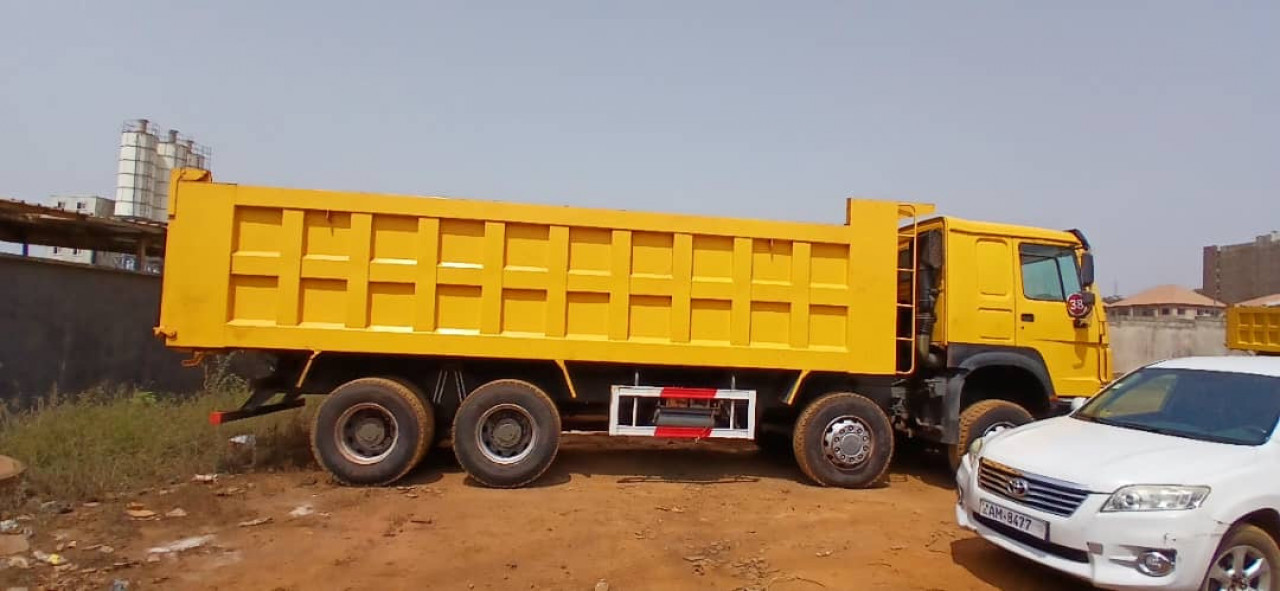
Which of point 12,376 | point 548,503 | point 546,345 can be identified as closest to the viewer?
point 548,503

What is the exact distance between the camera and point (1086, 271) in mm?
7246

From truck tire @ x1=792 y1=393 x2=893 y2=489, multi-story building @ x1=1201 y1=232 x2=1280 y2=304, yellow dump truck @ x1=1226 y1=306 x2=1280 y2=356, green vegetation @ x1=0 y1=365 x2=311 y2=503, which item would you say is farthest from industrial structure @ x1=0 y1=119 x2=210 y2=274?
multi-story building @ x1=1201 y1=232 x2=1280 y2=304

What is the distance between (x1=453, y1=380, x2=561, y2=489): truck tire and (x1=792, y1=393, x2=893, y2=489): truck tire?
233 centimetres

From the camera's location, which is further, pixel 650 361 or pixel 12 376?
pixel 12 376

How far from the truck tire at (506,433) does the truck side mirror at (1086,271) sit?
17.0 ft

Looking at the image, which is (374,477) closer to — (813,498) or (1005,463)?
(813,498)

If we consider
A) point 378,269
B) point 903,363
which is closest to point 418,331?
point 378,269

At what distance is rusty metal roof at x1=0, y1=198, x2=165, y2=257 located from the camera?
1012 centimetres

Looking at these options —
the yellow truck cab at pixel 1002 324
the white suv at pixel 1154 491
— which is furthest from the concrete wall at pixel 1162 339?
the white suv at pixel 1154 491

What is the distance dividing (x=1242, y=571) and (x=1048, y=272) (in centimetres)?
399

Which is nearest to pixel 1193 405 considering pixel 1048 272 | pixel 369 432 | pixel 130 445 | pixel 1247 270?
pixel 1048 272

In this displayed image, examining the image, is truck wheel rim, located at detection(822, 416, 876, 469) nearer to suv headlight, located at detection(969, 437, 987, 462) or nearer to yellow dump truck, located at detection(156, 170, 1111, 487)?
yellow dump truck, located at detection(156, 170, 1111, 487)

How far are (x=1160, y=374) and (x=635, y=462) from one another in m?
4.67

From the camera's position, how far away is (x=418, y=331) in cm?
657
